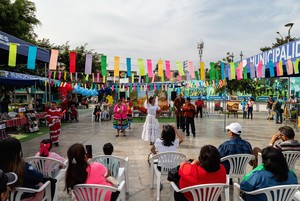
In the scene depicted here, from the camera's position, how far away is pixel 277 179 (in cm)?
278

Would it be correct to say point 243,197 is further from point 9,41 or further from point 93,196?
point 9,41

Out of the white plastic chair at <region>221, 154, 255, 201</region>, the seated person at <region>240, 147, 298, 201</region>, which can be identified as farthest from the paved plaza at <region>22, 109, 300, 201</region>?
the seated person at <region>240, 147, 298, 201</region>

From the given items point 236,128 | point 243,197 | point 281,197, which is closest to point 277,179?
point 281,197

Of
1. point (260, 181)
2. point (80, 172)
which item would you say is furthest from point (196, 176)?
point (80, 172)

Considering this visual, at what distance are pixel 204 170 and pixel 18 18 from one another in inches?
958

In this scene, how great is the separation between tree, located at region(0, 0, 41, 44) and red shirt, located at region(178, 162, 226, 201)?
74.6ft

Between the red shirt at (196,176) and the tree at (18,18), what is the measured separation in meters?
22.7

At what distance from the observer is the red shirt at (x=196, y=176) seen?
2.91 meters

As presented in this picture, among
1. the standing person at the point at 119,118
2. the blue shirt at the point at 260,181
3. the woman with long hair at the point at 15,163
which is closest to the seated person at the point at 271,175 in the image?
the blue shirt at the point at 260,181

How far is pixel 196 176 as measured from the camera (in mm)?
2898

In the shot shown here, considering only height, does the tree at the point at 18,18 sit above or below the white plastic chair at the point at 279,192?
→ above

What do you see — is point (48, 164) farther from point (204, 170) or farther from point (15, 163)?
point (204, 170)

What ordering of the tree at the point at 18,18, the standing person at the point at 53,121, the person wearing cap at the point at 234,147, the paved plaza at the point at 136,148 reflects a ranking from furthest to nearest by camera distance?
the tree at the point at 18,18, the standing person at the point at 53,121, the paved plaza at the point at 136,148, the person wearing cap at the point at 234,147

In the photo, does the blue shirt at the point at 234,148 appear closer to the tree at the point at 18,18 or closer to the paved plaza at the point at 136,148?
the paved plaza at the point at 136,148
